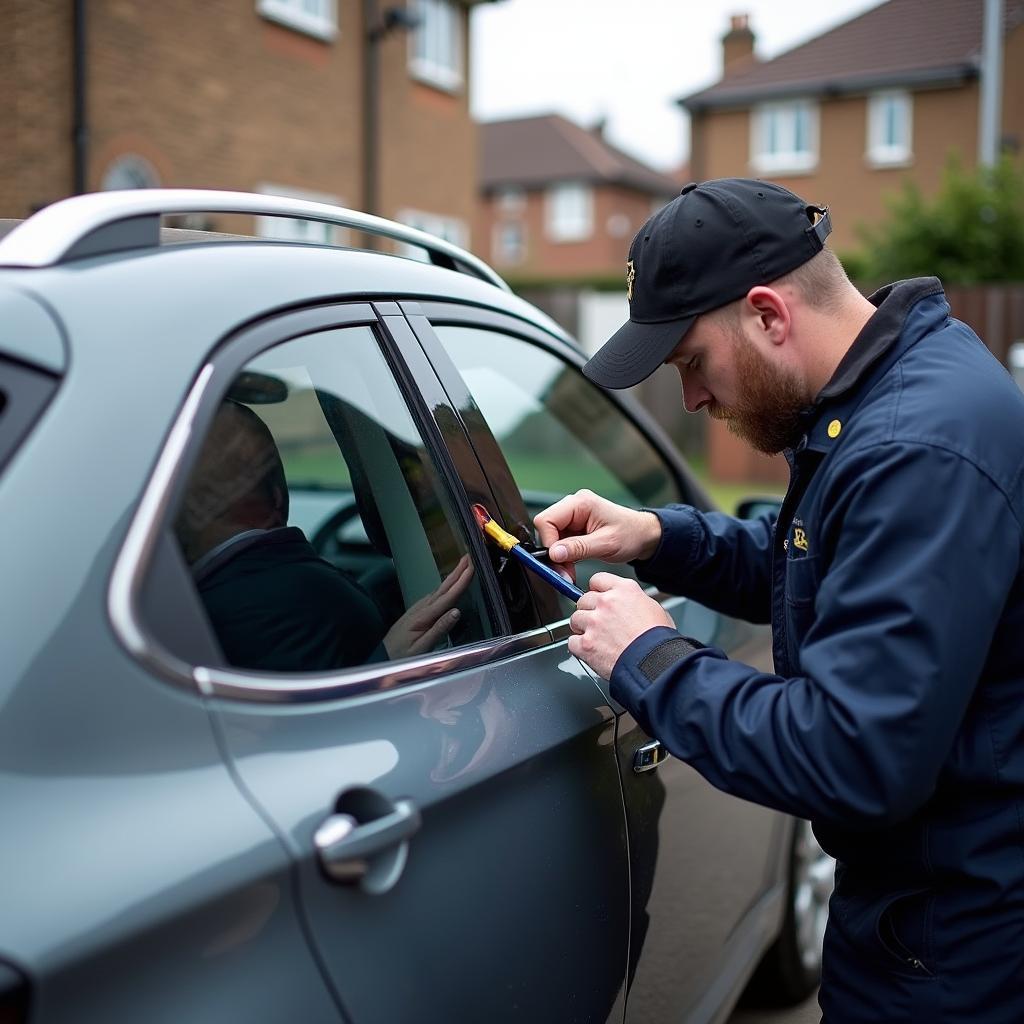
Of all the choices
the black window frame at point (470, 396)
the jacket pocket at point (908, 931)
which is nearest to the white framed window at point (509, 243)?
the black window frame at point (470, 396)

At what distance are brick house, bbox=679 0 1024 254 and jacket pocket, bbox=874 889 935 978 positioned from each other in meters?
26.4

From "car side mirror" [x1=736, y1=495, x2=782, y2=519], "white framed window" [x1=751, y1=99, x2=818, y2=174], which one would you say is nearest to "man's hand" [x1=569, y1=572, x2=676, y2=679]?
"car side mirror" [x1=736, y1=495, x2=782, y2=519]

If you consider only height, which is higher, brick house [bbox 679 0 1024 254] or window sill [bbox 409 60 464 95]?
brick house [bbox 679 0 1024 254]

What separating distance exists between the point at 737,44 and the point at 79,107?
84.0ft

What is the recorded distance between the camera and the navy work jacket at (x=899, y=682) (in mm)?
1527

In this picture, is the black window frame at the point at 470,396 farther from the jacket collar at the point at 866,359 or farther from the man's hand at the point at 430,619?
the jacket collar at the point at 866,359

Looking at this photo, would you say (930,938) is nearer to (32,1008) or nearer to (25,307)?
(32,1008)

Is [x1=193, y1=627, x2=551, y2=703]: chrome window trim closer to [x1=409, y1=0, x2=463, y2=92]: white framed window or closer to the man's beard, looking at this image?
the man's beard

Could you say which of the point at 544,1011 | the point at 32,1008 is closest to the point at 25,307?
the point at 32,1008

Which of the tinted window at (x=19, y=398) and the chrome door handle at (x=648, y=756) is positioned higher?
the tinted window at (x=19, y=398)

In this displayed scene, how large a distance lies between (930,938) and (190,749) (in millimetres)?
1104

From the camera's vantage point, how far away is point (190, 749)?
129 centimetres

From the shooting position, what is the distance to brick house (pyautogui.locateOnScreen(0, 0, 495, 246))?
9.43 meters

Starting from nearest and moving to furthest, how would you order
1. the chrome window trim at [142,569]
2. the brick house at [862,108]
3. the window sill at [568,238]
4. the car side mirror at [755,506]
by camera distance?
the chrome window trim at [142,569] → the car side mirror at [755,506] → the brick house at [862,108] → the window sill at [568,238]
